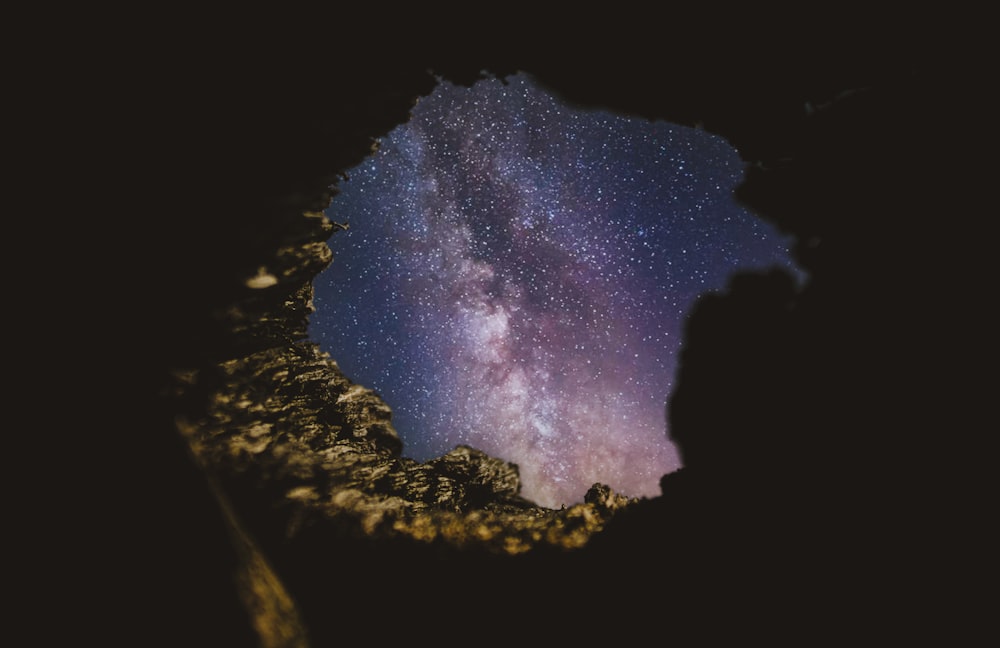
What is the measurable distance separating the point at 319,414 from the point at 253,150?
6.54 meters

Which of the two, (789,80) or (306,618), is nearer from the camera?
(789,80)

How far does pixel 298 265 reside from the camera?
7031 millimetres

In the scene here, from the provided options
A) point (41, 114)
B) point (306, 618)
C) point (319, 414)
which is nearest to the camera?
point (41, 114)

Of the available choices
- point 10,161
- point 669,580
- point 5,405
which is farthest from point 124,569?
point 669,580

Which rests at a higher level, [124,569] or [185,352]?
[185,352]

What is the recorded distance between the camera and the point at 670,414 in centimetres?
485

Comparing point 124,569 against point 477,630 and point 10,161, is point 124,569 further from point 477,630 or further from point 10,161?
point 477,630

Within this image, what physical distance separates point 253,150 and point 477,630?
7.77m

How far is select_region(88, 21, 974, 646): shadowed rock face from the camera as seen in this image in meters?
3.78

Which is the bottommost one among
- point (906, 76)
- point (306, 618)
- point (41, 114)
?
point (306, 618)

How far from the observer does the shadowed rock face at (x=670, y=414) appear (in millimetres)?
3781

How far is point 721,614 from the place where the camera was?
14.0 ft

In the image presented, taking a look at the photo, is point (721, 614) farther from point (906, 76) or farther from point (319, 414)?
point (319, 414)

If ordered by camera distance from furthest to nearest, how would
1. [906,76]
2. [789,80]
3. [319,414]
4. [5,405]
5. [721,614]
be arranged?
[319,414] → [789,80] → [906,76] → [721,614] → [5,405]
